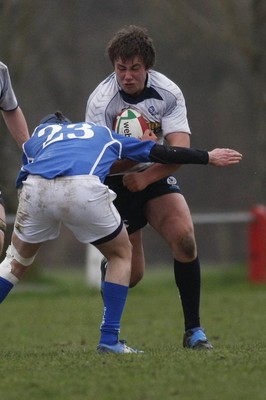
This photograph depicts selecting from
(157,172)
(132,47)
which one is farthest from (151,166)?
(132,47)

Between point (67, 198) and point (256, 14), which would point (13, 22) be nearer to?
point (256, 14)

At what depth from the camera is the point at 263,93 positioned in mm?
18672

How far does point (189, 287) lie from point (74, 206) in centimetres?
153

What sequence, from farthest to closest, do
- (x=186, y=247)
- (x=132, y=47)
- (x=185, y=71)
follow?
(x=185, y=71), (x=186, y=247), (x=132, y=47)

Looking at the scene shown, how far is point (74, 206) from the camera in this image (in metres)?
6.81

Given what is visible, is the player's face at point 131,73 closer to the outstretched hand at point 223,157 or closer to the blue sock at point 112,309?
the outstretched hand at point 223,157

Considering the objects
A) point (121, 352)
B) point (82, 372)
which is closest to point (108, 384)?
point (82, 372)

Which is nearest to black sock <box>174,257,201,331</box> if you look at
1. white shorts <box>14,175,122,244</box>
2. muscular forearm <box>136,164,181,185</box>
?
muscular forearm <box>136,164,181,185</box>

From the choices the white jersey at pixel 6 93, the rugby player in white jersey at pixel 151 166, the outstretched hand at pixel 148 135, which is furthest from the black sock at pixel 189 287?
the white jersey at pixel 6 93

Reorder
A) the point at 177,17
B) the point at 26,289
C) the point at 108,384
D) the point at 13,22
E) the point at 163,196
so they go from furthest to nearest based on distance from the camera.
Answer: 1. the point at 177,17
2. the point at 13,22
3. the point at 26,289
4. the point at 163,196
5. the point at 108,384

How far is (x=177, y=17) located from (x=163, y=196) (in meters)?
11.5

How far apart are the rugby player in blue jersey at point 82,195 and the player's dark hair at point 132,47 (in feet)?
2.19

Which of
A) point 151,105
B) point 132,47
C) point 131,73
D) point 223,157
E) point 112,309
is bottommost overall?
point 112,309

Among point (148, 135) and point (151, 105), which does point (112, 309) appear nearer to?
point (148, 135)
